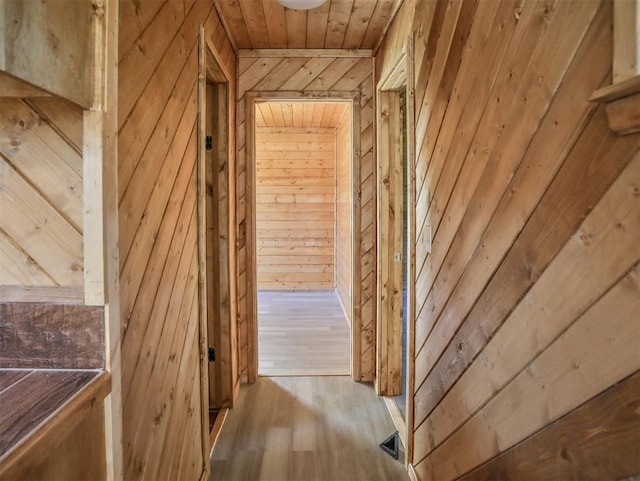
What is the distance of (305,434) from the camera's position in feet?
7.56

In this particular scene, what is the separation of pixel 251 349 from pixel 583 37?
2739mm

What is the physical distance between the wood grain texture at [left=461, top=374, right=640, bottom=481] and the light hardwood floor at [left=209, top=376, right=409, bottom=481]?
1.29 m

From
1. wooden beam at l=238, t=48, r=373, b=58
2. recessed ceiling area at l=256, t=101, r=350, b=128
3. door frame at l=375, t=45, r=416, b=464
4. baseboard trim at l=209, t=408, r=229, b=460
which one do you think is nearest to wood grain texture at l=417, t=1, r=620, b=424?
door frame at l=375, t=45, r=416, b=464

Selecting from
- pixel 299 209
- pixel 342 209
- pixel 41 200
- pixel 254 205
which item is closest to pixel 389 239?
pixel 254 205

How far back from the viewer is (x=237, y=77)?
9.33 ft

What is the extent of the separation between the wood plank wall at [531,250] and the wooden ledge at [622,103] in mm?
25

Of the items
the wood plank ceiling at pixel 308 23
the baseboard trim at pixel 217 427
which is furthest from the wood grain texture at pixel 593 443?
the wood plank ceiling at pixel 308 23

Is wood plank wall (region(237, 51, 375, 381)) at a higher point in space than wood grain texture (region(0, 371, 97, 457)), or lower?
higher

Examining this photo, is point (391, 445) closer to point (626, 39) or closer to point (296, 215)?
point (626, 39)

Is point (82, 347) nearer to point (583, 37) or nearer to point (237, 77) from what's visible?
point (583, 37)

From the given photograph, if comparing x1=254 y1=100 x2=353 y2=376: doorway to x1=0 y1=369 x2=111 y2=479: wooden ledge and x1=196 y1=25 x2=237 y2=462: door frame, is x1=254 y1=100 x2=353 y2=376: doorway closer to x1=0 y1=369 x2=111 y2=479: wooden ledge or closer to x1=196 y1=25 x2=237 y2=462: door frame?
x1=196 y1=25 x2=237 y2=462: door frame

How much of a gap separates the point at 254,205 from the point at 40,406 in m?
2.21

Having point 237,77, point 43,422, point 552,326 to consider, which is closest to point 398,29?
point 237,77

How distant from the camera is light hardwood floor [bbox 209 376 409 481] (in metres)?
2.00
